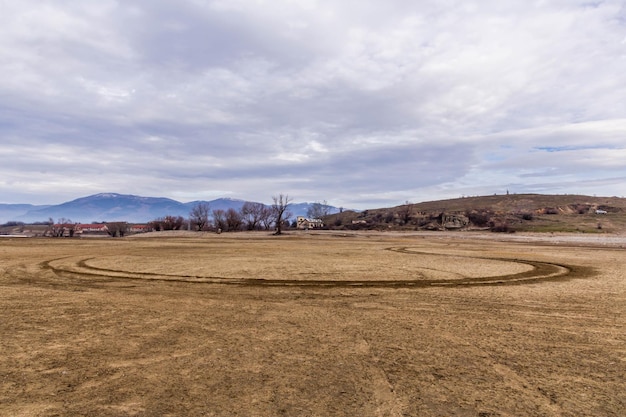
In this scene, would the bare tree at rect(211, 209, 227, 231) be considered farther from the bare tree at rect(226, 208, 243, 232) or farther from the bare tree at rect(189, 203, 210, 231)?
the bare tree at rect(189, 203, 210, 231)

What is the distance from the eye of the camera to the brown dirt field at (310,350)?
5137 mm

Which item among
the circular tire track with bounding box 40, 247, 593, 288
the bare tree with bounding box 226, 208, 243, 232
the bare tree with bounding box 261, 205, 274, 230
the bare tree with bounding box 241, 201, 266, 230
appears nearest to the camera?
the circular tire track with bounding box 40, 247, 593, 288

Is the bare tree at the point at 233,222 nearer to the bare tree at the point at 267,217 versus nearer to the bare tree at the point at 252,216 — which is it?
the bare tree at the point at 252,216

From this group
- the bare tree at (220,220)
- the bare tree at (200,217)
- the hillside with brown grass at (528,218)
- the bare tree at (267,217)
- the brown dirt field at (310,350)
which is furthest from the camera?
the bare tree at (267,217)

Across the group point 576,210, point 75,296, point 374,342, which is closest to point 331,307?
point 374,342

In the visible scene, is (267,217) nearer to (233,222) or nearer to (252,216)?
(252,216)

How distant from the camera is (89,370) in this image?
6133 millimetres

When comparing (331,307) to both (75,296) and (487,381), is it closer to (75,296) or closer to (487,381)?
(487,381)

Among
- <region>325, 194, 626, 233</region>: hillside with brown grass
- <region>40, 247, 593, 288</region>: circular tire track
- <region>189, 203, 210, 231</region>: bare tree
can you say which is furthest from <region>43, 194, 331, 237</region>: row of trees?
<region>40, 247, 593, 288</region>: circular tire track

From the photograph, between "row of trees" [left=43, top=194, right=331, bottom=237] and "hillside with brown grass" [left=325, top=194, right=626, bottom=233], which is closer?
"hillside with brown grass" [left=325, top=194, right=626, bottom=233]

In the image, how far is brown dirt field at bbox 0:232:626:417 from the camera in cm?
514

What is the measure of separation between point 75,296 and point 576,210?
162849 millimetres

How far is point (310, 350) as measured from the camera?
730cm

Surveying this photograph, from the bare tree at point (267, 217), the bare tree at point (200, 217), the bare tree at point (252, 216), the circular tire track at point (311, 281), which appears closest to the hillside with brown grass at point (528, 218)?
the bare tree at point (267, 217)
